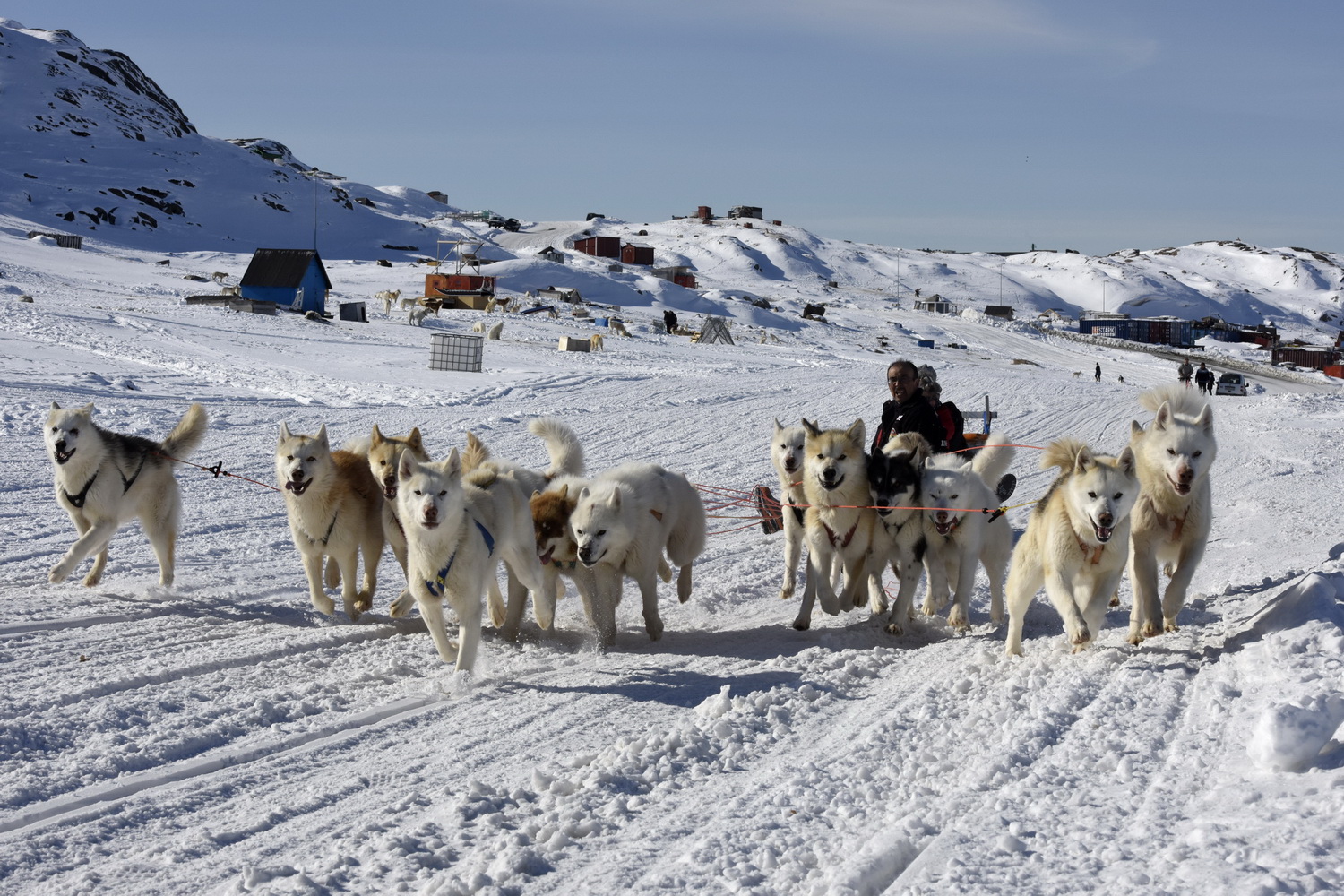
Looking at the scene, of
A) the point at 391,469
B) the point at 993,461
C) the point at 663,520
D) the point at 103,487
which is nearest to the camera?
the point at 391,469

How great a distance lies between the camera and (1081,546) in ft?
16.7

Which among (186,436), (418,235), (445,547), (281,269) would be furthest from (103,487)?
(418,235)

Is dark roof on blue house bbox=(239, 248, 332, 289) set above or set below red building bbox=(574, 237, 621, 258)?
below

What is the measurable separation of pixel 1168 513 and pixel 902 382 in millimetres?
2262

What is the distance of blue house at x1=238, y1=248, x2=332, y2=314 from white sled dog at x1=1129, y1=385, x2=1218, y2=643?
32.9 meters

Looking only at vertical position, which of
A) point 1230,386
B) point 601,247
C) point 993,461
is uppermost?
point 601,247

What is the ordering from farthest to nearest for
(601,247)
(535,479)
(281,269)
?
(601,247) → (281,269) → (535,479)

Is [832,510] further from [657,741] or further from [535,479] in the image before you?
[657,741]

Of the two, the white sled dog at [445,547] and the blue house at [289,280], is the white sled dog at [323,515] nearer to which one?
the white sled dog at [445,547]

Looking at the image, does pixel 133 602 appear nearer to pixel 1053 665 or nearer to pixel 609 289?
pixel 1053 665

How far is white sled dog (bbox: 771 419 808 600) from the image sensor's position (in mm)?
6934

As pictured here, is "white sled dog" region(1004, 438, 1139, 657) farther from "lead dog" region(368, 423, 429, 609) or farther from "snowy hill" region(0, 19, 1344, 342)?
"snowy hill" region(0, 19, 1344, 342)

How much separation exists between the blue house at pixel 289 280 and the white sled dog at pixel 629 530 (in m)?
30.9

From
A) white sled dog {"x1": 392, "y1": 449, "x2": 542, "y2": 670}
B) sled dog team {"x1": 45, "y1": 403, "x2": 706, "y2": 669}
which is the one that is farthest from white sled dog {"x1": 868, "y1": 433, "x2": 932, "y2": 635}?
white sled dog {"x1": 392, "y1": 449, "x2": 542, "y2": 670}
